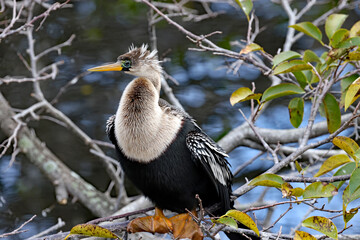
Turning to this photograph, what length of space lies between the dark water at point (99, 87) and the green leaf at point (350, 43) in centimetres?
205

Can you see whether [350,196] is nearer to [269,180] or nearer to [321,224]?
[321,224]

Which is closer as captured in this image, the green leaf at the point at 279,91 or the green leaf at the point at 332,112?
the green leaf at the point at 279,91

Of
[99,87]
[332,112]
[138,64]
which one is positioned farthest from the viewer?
[99,87]

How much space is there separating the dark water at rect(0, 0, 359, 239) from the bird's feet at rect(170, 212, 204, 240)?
1601 mm

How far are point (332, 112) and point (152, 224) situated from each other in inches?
39.2

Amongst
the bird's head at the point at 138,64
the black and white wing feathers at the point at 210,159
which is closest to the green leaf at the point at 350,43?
the black and white wing feathers at the point at 210,159

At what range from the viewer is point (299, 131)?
147 inches

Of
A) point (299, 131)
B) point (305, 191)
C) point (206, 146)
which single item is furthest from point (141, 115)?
point (299, 131)

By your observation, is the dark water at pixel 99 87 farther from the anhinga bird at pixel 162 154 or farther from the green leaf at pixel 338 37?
the green leaf at pixel 338 37

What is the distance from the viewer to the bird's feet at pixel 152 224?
259 cm

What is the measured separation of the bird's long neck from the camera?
2.52 metres

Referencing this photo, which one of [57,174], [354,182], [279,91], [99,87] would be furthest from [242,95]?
[99,87]

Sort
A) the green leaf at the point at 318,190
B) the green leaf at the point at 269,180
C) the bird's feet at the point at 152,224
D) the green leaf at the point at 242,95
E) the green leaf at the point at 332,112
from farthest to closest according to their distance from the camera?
the bird's feet at the point at 152,224 → the green leaf at the point at 332,112 → the green leaf at the point at 242,95 → the green leaf at the point at 269,180 → the green leaf at the point at 318,190

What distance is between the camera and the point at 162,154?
2545mm
